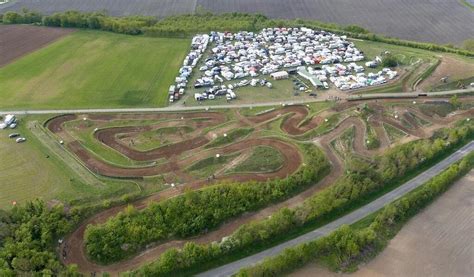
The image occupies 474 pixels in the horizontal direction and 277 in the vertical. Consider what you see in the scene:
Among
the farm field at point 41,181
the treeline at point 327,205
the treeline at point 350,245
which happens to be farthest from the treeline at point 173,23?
the treeline at point 350,245

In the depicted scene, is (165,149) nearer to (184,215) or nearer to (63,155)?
(63,155)

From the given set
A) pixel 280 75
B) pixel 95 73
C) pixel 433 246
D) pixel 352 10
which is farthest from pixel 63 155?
pixel 352 10

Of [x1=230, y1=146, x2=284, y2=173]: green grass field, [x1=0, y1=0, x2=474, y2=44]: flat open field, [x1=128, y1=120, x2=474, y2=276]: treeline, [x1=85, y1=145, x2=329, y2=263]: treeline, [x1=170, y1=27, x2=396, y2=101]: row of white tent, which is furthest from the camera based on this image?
[x1=0, y1=0, x2=474, y2=44]: flat open field

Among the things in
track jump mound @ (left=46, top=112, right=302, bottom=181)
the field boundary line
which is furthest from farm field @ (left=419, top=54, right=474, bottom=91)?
the field boundary line

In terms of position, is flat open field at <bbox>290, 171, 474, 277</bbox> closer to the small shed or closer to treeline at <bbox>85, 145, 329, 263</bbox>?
treeline at <bbox>85, 145, 329, 263</bbox>

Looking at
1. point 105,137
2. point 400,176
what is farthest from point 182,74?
point 400,176

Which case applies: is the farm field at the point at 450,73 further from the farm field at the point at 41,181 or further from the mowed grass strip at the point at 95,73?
the farm field at the point at 41,181
